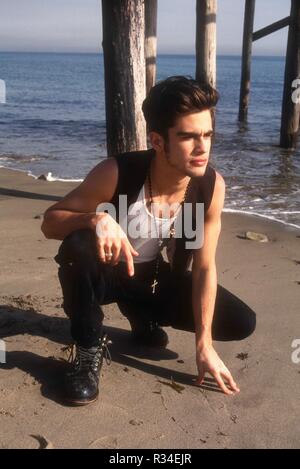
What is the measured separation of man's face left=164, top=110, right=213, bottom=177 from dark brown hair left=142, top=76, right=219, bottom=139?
1.1 inches

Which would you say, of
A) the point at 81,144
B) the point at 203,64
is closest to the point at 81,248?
the point at 203,64

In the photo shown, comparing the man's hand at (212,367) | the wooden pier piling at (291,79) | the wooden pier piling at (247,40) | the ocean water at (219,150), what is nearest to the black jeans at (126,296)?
the man's hand at (212,367)

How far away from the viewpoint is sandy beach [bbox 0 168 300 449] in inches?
89.8

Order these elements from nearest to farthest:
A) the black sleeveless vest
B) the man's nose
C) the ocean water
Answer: the man's nose < the black sleeveless vest < the ocean water

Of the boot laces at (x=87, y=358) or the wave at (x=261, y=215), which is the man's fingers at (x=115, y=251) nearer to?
the boot laces at (x=87, y=358)

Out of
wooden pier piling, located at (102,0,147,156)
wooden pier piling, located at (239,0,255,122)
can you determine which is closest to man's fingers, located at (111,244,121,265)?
wooden pier piling, located at (102,0,147,156)

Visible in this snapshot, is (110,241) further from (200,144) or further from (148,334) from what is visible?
(148,334)

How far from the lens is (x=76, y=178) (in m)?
7.72

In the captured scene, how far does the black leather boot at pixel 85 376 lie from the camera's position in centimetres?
246

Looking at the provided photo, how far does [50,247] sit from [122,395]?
206 centimetres

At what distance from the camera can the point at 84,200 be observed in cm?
250

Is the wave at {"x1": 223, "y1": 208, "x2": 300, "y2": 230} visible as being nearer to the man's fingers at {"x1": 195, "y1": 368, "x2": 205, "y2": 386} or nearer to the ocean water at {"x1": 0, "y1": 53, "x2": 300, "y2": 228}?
the ocean water at {"x1": 0, "y1": 53, "x2": 300, "y2": 228}

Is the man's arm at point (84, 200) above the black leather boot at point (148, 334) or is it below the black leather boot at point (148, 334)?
above

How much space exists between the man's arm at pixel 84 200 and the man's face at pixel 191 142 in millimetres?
267
